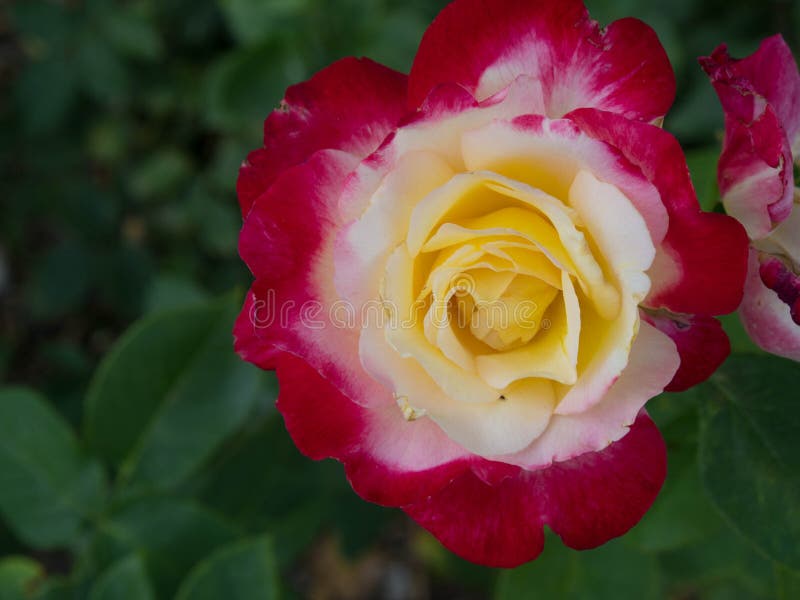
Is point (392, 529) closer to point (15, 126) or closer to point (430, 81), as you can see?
point (15, 126)

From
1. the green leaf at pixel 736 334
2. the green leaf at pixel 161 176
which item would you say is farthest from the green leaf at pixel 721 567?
the green leaf at pixel 161 176

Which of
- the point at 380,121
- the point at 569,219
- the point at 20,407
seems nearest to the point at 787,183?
the point at 569,219

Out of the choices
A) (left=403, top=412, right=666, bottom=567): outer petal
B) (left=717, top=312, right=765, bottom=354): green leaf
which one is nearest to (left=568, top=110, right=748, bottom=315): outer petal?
(left=403, top=412, right=666, bottom=567): outer petal

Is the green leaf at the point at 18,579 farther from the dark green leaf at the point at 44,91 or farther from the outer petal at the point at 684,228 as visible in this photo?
the dark green leaf at the point at 44,91

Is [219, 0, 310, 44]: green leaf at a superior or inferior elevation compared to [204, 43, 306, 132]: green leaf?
superior

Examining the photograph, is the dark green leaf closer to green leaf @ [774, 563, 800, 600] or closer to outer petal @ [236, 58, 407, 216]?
outer petal @ [236, 58, 407, 216]

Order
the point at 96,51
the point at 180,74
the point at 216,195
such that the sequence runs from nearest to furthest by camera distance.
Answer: the point at 96,51 → the point at 216,195 → the point at 180,74
